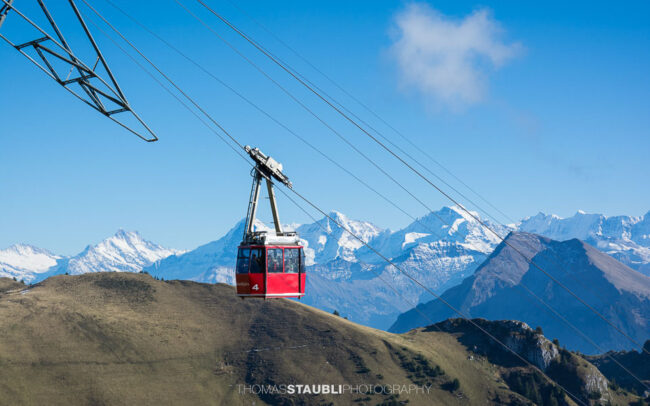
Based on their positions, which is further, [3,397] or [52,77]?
[3,397]

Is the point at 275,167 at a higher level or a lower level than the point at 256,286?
higher

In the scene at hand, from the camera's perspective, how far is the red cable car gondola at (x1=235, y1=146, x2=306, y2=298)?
169ft

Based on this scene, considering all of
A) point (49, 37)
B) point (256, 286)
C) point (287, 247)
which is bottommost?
point (256, 286)

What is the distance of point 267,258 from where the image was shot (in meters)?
51.7

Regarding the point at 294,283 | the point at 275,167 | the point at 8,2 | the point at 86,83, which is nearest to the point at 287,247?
the point at 294,283

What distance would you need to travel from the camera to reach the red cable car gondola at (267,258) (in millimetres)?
51594

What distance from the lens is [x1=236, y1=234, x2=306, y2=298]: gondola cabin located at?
51.5 m

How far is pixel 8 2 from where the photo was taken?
3017cm

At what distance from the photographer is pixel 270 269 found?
51.7 metres

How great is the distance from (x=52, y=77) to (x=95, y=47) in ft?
10.3

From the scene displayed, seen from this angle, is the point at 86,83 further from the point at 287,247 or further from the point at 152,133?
the point at 287,247

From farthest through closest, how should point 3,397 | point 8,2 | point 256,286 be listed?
1. point 3,397
2. point 256,286
3. point 8,2

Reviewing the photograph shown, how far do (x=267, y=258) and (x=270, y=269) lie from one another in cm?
94

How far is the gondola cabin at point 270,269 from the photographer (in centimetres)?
5153
